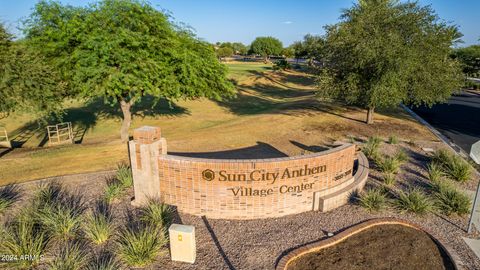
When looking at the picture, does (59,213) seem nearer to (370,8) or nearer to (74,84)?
(74,84)

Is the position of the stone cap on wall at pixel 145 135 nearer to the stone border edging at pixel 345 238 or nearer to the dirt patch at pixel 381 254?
the stone border edging at pixel 345 238

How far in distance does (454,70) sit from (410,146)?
6.35 meters

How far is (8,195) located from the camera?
10430 millimetres

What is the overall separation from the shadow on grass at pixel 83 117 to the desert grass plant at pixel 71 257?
1236 cm

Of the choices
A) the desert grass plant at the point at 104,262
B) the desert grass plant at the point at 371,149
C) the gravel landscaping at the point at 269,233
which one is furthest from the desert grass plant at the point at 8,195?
the desert grass plant at the point at 371,149

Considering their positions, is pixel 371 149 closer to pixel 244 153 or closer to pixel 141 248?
pixel 244 153

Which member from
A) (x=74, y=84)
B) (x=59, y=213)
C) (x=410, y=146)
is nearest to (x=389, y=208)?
(x=410, y=146)

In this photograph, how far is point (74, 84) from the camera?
1498cm

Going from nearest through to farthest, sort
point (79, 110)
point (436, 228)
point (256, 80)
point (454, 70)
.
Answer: point (436, 228) → point (454, 70) → point (79, 110) → point (256, 80)

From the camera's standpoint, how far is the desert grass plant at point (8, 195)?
9272 millimetres

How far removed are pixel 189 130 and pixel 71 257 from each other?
1546 centimetres

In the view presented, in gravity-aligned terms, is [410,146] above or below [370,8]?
below

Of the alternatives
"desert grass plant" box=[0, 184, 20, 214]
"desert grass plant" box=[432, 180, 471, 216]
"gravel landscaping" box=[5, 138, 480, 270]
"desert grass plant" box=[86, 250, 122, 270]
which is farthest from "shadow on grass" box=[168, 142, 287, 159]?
"desert grass plant" box=[86, 250, 122, 270]

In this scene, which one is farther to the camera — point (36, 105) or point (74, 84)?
point (74, 84)
